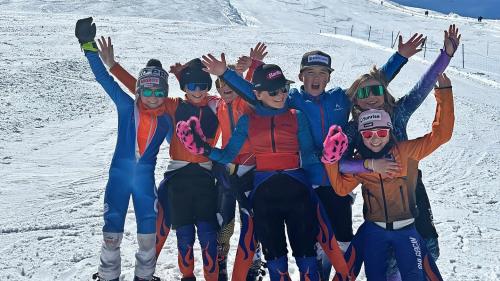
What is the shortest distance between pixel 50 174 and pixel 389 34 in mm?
36945

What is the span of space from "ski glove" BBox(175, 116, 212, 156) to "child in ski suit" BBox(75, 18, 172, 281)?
539 millimetres

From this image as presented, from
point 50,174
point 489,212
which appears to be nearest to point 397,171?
point 489,212

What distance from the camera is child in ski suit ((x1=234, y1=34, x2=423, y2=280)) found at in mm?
4387

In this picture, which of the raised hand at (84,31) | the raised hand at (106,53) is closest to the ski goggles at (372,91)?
the raised hand at (106,53)

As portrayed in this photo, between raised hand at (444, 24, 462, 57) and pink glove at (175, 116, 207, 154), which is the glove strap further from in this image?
raised hand at (444, 24, 462, 57)

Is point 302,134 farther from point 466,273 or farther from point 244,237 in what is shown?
point 466,273

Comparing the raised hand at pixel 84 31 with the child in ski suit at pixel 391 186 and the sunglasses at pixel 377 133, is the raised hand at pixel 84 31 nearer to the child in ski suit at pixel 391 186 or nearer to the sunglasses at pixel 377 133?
the child in ski suit at pixel 391 186

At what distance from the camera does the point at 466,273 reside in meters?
4.91

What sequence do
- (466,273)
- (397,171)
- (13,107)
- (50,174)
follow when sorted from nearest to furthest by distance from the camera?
(397,171) → (466,273) → (50,174) → (13,107)

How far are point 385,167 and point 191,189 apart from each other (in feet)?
5.81

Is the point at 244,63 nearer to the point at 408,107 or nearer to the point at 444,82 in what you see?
the point at 408,107

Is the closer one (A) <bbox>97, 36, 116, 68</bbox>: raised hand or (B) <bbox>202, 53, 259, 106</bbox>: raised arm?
(B) <bbox>202, 53, 259, 106</bbox>: raised arm

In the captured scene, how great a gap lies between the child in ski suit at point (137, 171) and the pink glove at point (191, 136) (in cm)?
54

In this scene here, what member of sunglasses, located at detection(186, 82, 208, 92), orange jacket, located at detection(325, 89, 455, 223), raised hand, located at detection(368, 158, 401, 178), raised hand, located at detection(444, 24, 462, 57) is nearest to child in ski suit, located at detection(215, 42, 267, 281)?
sunglasses, located at detection(186, 82, 208, 92)
